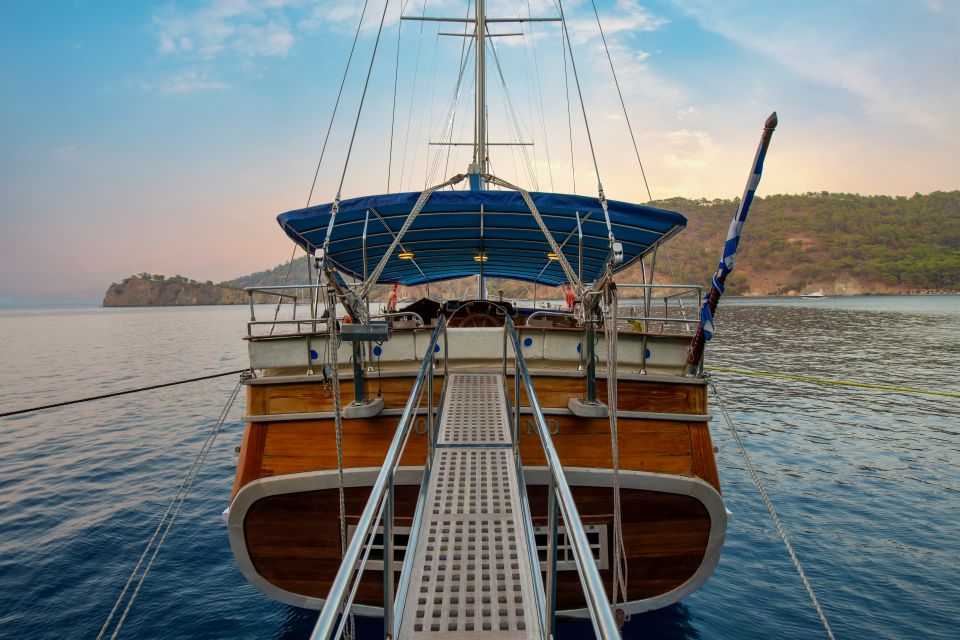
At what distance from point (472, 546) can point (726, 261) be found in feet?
12.7

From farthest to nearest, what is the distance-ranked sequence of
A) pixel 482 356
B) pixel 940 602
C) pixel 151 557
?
1. pixel 151 557
2. pixel 940 602
3. pixel 482 356

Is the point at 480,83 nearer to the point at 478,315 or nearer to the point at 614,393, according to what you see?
the point at 478,315

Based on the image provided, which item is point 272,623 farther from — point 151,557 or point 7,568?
point 7,568

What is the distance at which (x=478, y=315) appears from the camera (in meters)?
9.28

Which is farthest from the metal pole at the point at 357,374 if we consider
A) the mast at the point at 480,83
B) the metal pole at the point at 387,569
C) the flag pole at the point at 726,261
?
the mast at the point at 480,83

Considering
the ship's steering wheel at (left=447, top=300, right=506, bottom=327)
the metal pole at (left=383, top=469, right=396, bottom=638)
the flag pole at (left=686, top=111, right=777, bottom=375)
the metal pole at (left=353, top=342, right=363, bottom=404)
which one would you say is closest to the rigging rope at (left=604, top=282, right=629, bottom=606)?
the flag pole at (left=686, top=111, right=777, bottom=375)

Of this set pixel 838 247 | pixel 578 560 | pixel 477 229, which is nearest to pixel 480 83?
pixel 477 229

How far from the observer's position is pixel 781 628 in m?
6.45

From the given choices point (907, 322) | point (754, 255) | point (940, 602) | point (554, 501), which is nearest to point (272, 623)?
point (554, 501)

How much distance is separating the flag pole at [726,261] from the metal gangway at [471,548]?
6.49 ft

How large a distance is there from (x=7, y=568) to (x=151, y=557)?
6.84 feet

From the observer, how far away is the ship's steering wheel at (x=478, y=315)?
9.29m

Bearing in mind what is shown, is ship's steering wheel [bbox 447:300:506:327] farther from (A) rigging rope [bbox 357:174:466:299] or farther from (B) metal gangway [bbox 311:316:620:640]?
(B) metal gangway [bbox 311:316:620:640]

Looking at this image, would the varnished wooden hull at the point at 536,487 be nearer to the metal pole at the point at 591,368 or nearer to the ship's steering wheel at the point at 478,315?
the metal pole at the point at 591,368
